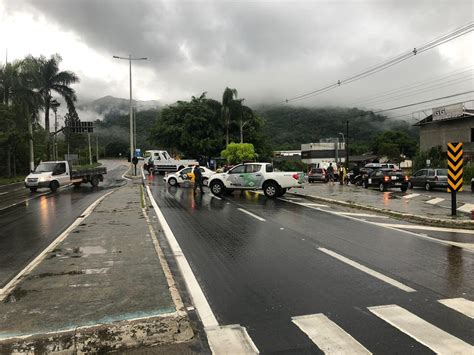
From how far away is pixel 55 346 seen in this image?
13.7 feet

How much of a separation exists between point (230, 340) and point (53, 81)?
162 ft

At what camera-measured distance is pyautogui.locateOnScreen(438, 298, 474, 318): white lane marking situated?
5.06 m

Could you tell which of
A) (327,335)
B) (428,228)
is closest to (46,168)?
(428,228)

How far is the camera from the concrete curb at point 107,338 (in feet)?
13.6

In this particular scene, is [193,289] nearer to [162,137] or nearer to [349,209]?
[349,209]

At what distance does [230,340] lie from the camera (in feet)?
14.2

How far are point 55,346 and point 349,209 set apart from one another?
13.4 metres

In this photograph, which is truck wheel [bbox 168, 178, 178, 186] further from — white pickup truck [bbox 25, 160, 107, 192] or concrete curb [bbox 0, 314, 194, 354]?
concrete curb [bbox 0, 314, 194, 354]

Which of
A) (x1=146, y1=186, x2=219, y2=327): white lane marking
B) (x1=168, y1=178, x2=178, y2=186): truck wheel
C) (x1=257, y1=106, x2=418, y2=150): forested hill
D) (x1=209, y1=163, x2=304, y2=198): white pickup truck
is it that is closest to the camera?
(x1=146, y1=186, x2=219, y2=327): white lane marking

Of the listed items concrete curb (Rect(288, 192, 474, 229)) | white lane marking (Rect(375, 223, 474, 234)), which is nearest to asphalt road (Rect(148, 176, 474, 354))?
white lane marking (Rect(375, 223, 474, 234))

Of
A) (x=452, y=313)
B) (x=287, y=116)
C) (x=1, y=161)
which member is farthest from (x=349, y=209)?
(x=287, y=116)

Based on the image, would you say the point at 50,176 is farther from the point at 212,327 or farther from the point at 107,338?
the point at 212,327

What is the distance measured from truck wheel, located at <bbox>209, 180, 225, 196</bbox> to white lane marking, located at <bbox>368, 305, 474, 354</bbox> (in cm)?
1706

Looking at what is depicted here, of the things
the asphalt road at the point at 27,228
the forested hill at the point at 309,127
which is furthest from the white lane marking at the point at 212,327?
the forested hill at the point at 309,127
